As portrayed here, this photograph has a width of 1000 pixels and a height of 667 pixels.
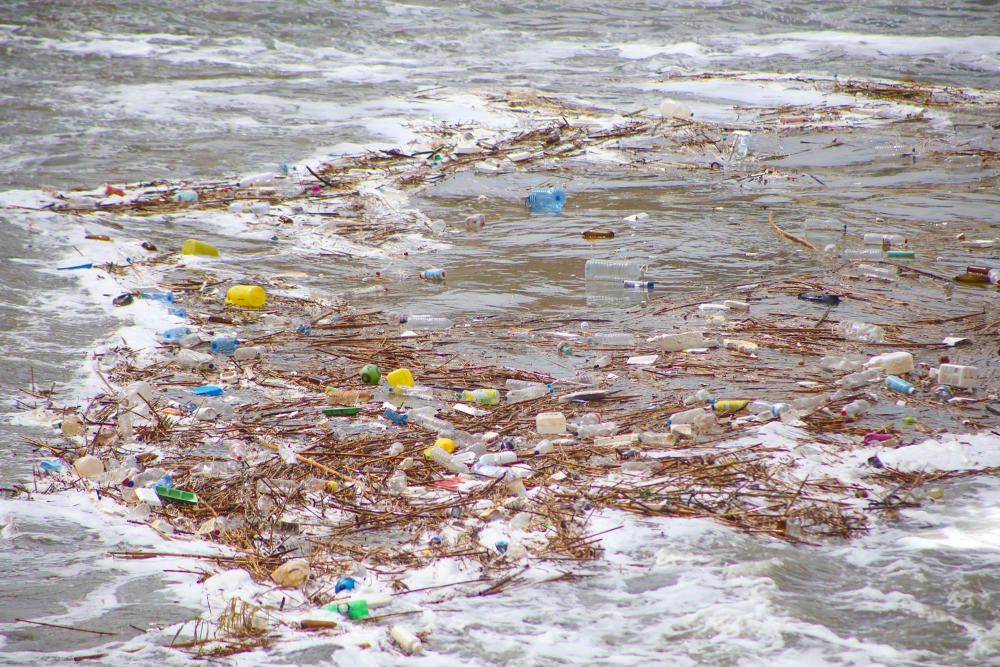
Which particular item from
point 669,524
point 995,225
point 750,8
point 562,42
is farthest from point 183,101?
point 750,8

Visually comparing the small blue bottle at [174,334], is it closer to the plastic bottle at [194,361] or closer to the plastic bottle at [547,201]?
the plastic bottle at [194,361]

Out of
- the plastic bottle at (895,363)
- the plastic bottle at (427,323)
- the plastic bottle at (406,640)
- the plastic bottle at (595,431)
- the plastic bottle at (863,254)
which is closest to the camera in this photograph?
the plastic bottle at (406,640)

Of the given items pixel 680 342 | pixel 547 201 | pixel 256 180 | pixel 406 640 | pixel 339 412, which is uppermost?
pixel 256 180

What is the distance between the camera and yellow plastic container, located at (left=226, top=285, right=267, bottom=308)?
5.76 metres

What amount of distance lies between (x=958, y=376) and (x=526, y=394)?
203cm

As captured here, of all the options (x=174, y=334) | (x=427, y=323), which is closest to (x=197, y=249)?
(x=174, y=334)

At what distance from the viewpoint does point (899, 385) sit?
4266 mm

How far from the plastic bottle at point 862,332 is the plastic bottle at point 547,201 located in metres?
3.35

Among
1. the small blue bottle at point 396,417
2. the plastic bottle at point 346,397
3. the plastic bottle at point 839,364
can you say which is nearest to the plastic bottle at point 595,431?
the small blue bottle at point 396,417

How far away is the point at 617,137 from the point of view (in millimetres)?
10664

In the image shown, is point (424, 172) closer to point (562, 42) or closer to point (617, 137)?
point (617, 137)

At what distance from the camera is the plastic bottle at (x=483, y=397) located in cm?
437

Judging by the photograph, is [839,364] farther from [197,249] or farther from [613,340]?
[197,249]

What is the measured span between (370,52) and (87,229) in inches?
397
